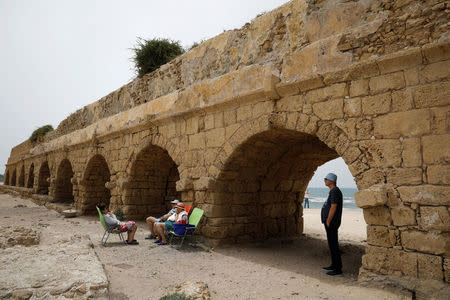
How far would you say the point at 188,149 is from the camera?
6016 millimetres

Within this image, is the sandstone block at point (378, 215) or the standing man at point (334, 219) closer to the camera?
the sandstone block at point (378, 215)

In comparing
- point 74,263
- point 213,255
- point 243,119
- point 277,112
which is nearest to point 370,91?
point 277,112

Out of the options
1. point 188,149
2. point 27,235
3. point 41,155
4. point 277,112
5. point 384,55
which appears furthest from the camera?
point 41,155

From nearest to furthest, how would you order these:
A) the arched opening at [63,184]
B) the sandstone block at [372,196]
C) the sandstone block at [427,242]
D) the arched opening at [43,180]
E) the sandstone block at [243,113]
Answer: the sandstone block at [427,242] → the sandstone block at [372,196] → the sandstone block at [243,113] → the arched opening at [63,184] → the arched opening at [43,180]

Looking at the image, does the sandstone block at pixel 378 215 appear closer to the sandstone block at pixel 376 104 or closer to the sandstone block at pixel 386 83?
the sandstone block at pixel 376 104

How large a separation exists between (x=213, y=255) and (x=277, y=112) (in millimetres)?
2367

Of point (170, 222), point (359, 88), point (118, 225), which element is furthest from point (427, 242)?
point (118, 225)

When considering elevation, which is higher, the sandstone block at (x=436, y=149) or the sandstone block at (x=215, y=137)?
the sandstone block at (x=215, y=137)

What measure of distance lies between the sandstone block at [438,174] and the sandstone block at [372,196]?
432 mm

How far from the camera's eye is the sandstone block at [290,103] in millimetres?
4328

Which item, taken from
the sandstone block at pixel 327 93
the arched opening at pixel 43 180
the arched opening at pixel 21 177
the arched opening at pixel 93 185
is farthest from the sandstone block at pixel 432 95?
the arched opening at pixel 21 177

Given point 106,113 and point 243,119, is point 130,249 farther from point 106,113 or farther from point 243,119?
point 106,113

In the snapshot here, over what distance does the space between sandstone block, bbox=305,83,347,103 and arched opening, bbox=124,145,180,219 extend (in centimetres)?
417

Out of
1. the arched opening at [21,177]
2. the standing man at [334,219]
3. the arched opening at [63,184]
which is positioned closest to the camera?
the standing man at [334,219]
